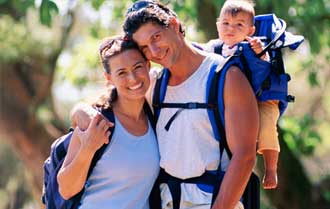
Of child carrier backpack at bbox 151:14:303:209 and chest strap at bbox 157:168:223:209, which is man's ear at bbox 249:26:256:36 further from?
chest strap at bbox 157:168:223:209

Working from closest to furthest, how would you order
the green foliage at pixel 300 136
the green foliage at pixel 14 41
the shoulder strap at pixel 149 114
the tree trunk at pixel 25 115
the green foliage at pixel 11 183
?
the shoulder strap at pixel 149 114, the green foliage at pixel 300 136, the green foliage at pixel 14 41, the tree trunk at pixel 25 115, the green foliage at pixel 11 183

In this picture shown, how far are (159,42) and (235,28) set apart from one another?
0.40 metres

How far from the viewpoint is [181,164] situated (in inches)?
143

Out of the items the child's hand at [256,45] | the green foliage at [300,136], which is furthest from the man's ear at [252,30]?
the green foliage at [300,136]

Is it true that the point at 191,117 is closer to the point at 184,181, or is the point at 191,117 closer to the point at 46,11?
the point at 184,181

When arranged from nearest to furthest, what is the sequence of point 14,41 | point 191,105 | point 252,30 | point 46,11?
point 191,105
point 252,30
point 46,11
point 14,41

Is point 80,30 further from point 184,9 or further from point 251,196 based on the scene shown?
point 251,196

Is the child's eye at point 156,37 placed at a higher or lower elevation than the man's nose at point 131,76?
higher

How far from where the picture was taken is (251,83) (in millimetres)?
3578

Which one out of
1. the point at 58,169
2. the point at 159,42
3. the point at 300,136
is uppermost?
the point at 159,42

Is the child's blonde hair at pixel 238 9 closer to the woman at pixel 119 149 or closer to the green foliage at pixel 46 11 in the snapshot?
the woman at pixel 119 149

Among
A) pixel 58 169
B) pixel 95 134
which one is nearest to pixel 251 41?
pixel 95 134

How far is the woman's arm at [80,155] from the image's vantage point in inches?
142

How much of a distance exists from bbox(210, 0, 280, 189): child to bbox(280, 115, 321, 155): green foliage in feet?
14.5
